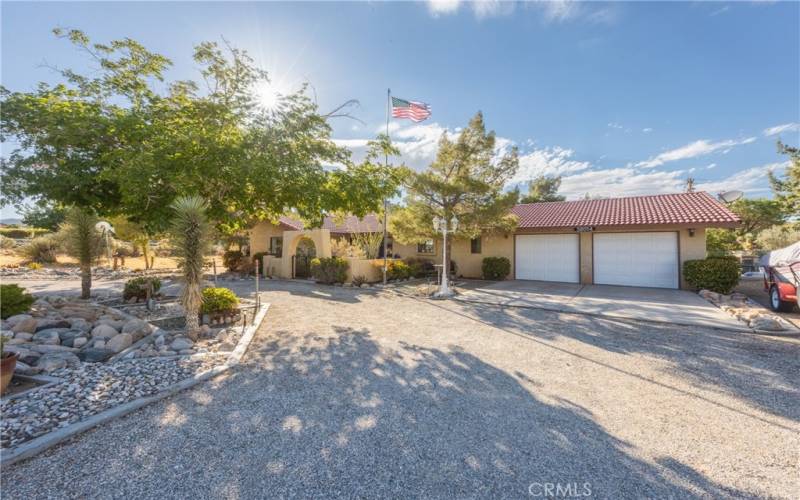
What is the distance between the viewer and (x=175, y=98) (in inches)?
283

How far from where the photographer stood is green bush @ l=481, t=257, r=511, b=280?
1562 centimetres

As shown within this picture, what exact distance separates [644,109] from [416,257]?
12289 mm

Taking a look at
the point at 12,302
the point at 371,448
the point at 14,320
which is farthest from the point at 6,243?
the point at 371,448

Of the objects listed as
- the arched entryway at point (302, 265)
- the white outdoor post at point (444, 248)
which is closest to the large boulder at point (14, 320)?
the white outdoor post at point (444, 248)

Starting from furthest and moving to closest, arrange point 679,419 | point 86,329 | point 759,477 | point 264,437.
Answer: point 86,329, point 679,419, point 264,437, point 759,477

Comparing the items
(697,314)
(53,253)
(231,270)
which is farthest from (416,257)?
(53,253)

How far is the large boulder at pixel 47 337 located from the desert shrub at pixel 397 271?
1140 cm

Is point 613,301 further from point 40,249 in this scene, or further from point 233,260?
point 40,249

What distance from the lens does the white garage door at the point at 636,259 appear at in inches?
502

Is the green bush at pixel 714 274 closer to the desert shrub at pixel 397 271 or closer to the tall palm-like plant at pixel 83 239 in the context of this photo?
the desert shrub at pixel 397 271

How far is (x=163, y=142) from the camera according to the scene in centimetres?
576

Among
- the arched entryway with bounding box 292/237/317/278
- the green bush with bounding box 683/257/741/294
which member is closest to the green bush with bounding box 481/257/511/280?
the green bush with bounding box 683/257/741/294

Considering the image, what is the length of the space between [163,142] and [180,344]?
12.0 feet

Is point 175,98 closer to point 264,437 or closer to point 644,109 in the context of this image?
point 264,437
